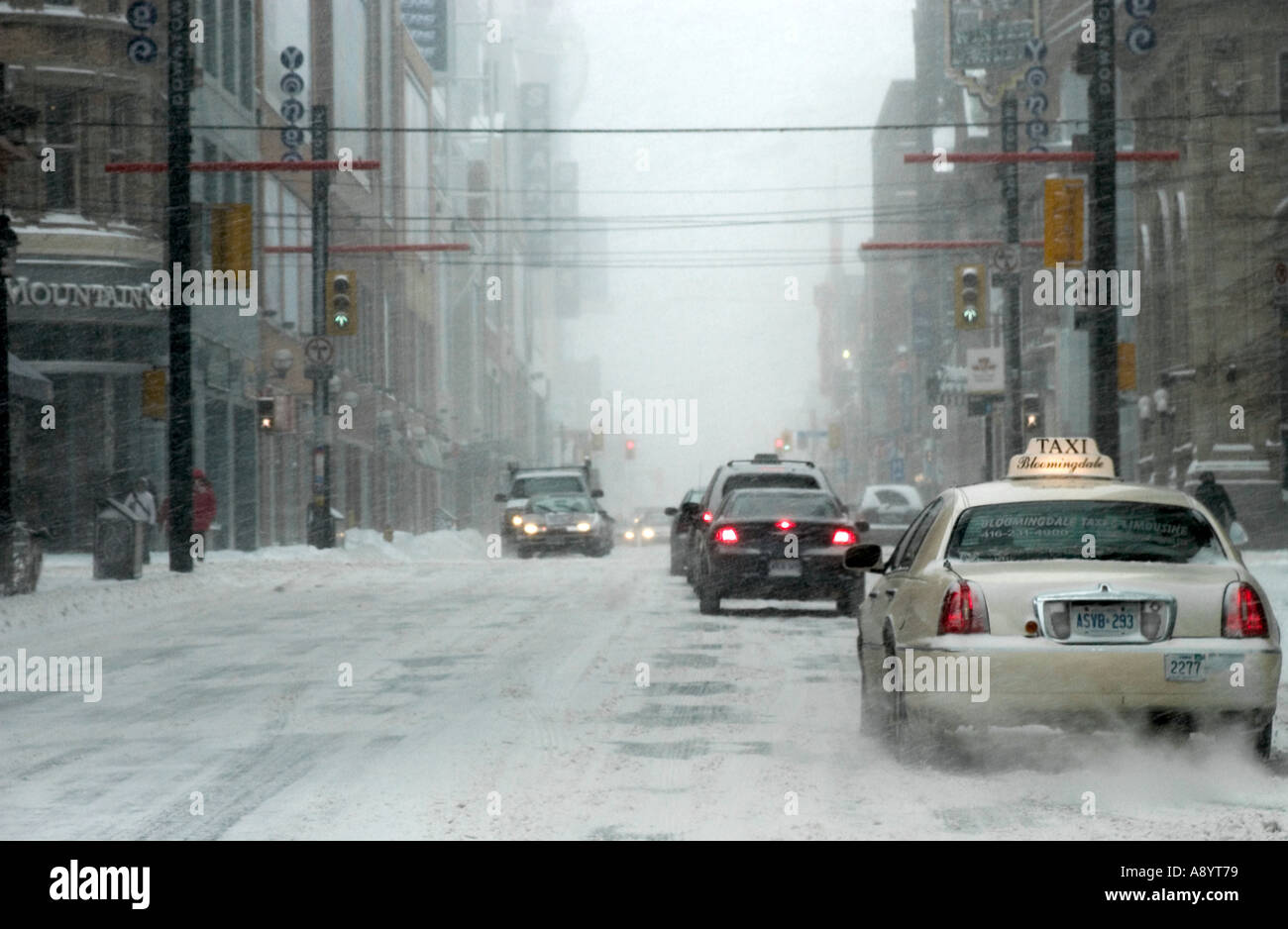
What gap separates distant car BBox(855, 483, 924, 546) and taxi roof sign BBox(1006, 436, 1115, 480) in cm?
3443

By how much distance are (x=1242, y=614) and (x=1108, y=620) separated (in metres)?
0.68

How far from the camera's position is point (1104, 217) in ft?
81.9

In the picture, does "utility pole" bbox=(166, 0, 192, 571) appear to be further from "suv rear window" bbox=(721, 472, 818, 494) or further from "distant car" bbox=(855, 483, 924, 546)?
"distant car" bbox=(855, 483, 924, 546)

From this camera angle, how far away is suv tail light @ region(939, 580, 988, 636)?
9.48 metres

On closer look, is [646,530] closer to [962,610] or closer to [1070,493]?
[1070,493]

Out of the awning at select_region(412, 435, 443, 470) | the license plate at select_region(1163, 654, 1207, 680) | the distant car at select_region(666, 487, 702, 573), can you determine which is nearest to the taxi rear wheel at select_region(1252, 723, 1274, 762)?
the license plate at select_region(1163, 654, 1207, 680)

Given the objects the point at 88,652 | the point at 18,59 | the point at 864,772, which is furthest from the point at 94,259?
the point at 864,772

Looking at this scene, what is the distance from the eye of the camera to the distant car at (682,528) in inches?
1091

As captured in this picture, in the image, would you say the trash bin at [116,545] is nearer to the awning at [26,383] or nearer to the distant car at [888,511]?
the awning at [26,383]

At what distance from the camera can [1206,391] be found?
42750 millimetres

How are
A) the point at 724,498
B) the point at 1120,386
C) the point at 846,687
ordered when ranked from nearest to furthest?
1. the point at 846,687
2. the point at 724,498
3. the point at 1120,386
